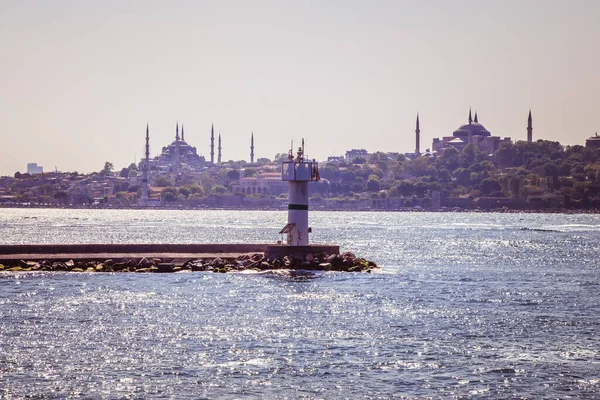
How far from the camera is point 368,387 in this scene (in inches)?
794

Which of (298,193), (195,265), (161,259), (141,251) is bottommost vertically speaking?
A: (195,265)

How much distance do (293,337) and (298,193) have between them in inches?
606

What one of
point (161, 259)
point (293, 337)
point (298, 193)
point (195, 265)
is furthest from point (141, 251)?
point (293, 337)

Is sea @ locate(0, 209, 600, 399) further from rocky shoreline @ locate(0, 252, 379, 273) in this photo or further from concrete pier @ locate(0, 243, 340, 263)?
concrete pier @ locate(0, 243, 340, 263)

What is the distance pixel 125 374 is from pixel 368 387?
473 cm

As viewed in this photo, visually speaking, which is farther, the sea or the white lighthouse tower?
the white lighthouse tower

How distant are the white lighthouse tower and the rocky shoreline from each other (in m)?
0.86

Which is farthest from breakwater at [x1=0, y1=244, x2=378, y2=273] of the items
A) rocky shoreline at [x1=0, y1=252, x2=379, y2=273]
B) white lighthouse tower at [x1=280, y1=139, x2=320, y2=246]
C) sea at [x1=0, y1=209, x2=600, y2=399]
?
sea at [x1=0, y1=209, x2=600, y2=399]

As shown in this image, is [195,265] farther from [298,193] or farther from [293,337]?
[293,337]

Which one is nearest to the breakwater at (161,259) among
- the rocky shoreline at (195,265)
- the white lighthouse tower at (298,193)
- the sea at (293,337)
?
the rocky shoreline at (195,265)

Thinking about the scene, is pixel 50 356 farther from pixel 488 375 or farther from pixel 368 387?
pixel 488 375

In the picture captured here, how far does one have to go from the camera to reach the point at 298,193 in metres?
40.4

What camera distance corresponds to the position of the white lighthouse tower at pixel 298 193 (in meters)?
40.1

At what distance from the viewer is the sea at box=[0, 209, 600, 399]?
20234mm
